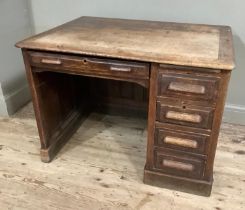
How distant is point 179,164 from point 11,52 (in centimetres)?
155

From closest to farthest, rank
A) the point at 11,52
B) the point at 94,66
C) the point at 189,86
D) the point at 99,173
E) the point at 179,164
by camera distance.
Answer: the point at 189,86, the point at 94,66, the point at 179,164, the point at 99,173, the point at 11,52

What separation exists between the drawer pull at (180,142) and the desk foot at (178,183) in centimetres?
22

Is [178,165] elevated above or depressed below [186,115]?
below

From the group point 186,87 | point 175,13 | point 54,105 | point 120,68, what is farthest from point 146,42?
point 54,105

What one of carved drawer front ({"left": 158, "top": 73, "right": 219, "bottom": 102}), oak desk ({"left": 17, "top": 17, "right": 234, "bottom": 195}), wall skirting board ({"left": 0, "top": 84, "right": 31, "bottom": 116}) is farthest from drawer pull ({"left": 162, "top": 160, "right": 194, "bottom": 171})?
wall skirting board ({"left": 0, "top": 84, "right": 31, "bottom": 116})

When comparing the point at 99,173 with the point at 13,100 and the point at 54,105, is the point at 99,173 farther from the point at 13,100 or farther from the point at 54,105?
the point at 13,100

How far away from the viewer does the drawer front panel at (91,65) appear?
4.17 ft

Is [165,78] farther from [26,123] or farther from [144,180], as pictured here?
[26,123]

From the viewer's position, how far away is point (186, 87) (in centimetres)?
122

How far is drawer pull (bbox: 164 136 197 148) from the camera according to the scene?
1.35 m

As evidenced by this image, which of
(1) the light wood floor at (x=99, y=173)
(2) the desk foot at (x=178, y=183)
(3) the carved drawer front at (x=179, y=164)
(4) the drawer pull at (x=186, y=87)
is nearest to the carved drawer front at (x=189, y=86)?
(4) the drawer pull at (x=186, y=87)

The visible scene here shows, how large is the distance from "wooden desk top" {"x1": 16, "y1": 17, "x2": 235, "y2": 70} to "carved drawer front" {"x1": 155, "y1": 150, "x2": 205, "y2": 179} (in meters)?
0.50

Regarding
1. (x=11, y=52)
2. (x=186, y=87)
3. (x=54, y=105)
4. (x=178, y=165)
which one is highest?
(x=186, y=87)

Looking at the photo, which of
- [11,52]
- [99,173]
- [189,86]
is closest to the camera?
[189,86]
